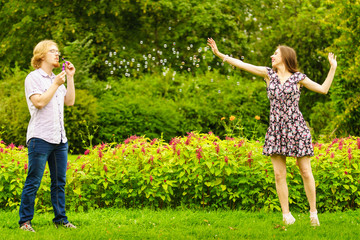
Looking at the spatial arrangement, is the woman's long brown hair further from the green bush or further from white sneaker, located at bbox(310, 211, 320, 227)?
the green bush

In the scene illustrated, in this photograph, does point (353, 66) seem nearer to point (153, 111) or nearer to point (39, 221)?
point (153, 111)

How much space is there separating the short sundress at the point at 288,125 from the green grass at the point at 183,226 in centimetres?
75

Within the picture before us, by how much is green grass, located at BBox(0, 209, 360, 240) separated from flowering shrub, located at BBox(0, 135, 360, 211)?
9.6 inches

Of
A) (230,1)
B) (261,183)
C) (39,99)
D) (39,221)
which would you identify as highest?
(230,1)

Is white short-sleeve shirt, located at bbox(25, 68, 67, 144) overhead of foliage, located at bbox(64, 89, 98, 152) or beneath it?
overhead

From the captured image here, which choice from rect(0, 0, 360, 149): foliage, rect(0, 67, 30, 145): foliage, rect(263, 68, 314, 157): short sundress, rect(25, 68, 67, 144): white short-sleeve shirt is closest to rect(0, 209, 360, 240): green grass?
rect(263, 68, 314, 157): short sundress

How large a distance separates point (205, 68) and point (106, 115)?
224 inches

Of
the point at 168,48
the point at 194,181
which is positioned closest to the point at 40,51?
the point at 194,181

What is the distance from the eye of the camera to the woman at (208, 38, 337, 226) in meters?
4.70

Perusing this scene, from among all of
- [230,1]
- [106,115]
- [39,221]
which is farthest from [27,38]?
[39,221]

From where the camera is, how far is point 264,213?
5457mm

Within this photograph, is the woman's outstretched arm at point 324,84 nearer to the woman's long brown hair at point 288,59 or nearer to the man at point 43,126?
the woman's long brown hair at point 288,59

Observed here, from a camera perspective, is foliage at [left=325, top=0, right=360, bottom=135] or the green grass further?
foliage at [left=325, top=0, right=360, bottom=135]

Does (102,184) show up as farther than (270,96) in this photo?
Yes
